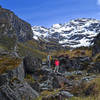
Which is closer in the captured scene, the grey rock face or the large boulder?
the grey rock face

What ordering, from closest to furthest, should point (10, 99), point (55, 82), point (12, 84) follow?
point (10, 99) < point (12, 84) < point (55, 82)

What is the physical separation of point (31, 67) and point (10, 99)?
37.5ft

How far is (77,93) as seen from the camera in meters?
8.83

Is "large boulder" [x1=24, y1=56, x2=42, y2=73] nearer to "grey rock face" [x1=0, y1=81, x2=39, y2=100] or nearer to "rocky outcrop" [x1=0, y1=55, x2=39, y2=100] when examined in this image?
"rocky outcrop" [x1=0, y1=55, x2=39, y2=100]

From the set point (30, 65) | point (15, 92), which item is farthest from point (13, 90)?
point (30, 65)

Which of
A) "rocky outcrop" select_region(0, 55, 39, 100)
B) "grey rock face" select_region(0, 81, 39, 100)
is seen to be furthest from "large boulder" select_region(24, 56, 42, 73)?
"grey rock face" select_region(0, 81, 39, 100)

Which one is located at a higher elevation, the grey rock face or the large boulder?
the large boulder

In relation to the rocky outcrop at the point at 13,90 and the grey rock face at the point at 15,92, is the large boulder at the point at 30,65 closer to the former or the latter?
the rocky outcrop at the point at 13,90

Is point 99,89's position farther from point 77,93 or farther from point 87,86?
point 77,93

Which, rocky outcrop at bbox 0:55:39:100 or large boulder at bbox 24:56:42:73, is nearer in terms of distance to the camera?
rocky outcrop at bbox 0:55:39:100

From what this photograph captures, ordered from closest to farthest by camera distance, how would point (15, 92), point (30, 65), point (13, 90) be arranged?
1. point (15, 92)
2. point (13, 90)
3. point (30, 65)

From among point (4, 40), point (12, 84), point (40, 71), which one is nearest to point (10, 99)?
point (12, 84)

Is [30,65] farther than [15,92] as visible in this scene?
Yes

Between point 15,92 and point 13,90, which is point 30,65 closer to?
point 13,90
